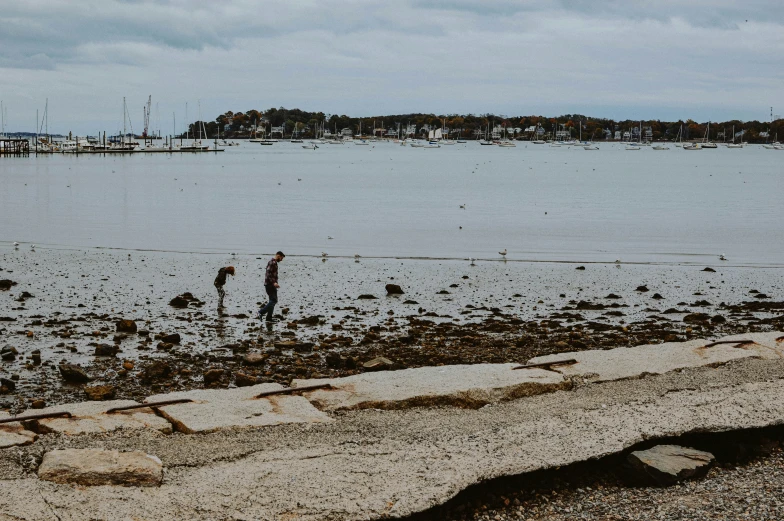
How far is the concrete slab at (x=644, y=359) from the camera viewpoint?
12562 mm

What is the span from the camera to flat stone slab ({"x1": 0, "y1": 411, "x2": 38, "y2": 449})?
901cm

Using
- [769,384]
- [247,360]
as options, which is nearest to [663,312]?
[769,384]

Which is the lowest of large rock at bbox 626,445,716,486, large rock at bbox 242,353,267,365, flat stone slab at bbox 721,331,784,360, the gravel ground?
large rock at bbox 242,353,267,365

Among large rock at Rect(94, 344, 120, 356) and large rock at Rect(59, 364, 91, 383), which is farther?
large rock at Rect(94, 344, 120, 356)

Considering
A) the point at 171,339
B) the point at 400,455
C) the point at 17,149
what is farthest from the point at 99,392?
the point at 17,149

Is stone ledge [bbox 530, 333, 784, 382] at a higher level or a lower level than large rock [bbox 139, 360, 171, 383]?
higher

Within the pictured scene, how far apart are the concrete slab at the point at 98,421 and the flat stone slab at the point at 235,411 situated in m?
0.20

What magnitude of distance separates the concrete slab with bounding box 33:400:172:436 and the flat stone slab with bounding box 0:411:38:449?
25 centimetres

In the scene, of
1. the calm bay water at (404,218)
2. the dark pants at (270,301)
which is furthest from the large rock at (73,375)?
the calm bay water at (404,218)

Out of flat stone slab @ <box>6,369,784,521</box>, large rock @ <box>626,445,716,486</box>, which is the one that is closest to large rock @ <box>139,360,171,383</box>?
flat stone slab @ <box>6,369,784,521</box>

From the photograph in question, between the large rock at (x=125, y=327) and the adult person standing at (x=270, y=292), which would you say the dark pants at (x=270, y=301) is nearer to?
the adult person standing at (x=270, y=292)

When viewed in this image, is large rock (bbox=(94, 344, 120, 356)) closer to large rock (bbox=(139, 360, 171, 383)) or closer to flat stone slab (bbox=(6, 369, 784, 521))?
large rock (bbox=(139, 360, 171, 383))

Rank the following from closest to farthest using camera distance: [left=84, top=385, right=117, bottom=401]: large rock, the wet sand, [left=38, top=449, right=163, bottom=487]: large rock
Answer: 1. [left=38, top=449, right=163, bottom=487]: large rock
2. [left=84, top=385, right=117, bottom=401]: large rock
3. the wet sand

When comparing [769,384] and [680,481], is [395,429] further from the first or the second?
[769,384]
